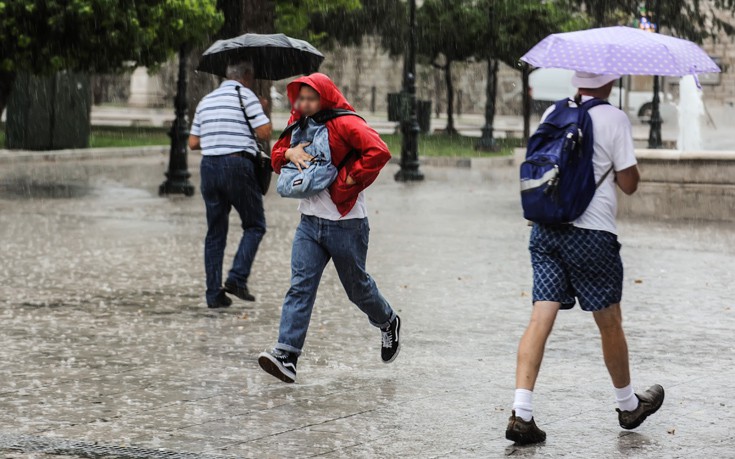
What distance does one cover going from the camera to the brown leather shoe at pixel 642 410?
6176mm

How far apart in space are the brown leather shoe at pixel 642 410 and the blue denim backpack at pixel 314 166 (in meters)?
1.86

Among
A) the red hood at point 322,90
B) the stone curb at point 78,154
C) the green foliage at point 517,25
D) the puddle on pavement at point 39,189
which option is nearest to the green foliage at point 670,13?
the green foliage at point 517,25

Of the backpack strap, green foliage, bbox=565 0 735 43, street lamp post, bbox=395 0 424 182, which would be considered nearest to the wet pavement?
the backpack strap

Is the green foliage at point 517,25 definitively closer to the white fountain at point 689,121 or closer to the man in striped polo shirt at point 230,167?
the white fountain at point 689,121

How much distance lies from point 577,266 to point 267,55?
474 centimetres

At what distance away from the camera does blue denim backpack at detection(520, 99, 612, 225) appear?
5891mm

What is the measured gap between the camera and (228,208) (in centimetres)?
963

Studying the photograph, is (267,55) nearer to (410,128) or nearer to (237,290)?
(237,290)

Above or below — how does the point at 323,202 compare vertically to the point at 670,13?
below

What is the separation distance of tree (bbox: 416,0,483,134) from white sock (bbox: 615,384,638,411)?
99.3 ft

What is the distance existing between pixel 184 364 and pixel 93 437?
5.66 ft

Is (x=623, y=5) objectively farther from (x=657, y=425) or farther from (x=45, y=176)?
(x=657, y=425)

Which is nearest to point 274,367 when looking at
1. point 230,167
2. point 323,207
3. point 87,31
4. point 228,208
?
point 323,207

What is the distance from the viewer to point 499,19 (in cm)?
3581
